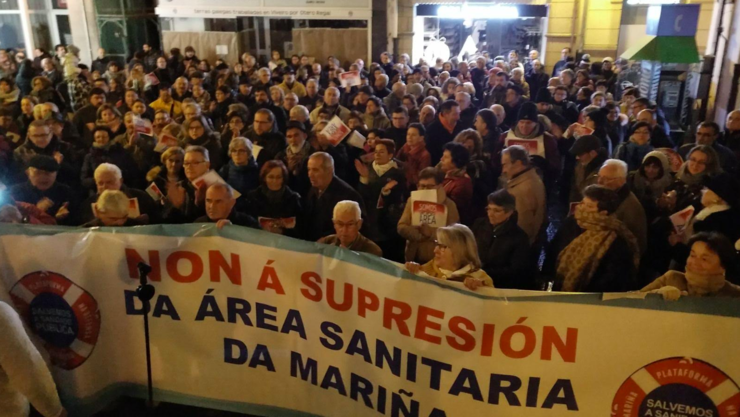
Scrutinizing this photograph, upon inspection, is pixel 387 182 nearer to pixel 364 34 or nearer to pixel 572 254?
pixel 572 254

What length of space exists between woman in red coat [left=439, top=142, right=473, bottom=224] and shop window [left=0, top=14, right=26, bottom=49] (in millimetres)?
18130

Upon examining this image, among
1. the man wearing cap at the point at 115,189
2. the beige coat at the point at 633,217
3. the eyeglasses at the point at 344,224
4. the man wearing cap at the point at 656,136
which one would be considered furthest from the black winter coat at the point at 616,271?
the man wearing cap at the point at 656,136

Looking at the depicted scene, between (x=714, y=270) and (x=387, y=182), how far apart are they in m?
2.96

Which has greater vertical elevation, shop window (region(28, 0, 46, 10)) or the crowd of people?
shop window (region(28, 0, 46, 10))

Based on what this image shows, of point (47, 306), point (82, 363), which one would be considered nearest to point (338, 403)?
point (82, 363)

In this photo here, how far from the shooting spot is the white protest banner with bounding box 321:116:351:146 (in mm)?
6656

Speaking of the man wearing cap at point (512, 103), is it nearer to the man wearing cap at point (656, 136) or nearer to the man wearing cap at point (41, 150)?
the man wearing cap at point (656, 136)

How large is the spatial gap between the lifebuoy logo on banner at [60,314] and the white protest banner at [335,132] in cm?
336

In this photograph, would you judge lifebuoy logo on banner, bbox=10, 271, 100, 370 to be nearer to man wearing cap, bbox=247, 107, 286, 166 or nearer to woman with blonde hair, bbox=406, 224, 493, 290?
woman with blonde hair, bbox=406, 224, 493, 290

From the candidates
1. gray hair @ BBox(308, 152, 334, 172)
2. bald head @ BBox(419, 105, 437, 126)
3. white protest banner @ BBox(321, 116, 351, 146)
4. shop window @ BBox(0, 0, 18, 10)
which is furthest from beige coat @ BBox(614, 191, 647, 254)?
shop window @ BBox(0, 0, 18, 10)

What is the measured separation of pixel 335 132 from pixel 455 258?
3384 mm

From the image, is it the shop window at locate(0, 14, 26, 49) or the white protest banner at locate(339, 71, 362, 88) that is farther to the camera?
the shop window at locate(0, 14, 26, 49)

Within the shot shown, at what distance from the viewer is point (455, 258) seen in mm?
3598

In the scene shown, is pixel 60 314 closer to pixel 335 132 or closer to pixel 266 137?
pixel 266 137
